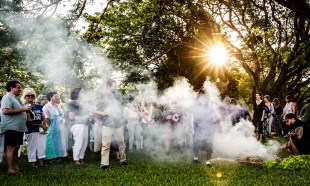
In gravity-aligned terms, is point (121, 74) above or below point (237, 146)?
above

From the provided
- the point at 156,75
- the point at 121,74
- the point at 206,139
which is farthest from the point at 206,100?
the point at 156,75

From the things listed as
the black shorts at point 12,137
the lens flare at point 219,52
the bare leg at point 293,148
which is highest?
the lens flare at point 219,52

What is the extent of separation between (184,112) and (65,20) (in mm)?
6152

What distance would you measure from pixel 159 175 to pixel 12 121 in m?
3.62

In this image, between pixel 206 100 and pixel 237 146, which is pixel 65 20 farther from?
pixel 237 146

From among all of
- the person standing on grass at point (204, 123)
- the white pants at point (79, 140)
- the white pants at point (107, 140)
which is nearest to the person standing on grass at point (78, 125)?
the white pants at point (79, 140)

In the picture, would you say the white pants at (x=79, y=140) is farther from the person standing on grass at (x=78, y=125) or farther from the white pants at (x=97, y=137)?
the white pants at (x=97, y=137)

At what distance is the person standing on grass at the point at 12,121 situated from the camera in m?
7.25

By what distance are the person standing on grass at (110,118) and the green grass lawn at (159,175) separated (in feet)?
1.45

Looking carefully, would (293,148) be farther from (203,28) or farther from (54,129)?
(203,28)

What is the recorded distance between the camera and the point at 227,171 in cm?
720

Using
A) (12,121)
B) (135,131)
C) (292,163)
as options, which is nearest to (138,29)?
(135,131)

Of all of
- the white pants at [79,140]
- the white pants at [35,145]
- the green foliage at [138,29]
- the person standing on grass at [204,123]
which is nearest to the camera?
the white pants at [35,145]

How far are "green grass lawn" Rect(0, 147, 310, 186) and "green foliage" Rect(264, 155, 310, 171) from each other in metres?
0.18
